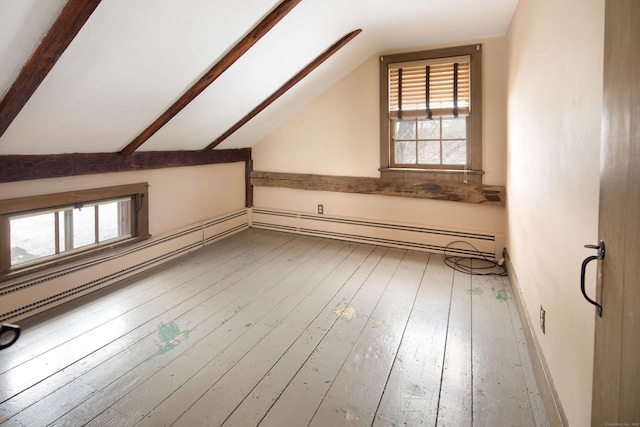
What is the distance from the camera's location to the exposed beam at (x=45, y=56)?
1.80 m

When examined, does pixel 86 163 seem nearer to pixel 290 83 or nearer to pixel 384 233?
pixel 290 83

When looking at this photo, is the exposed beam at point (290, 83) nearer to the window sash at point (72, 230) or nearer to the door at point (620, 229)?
the window sash at point (72, 230)

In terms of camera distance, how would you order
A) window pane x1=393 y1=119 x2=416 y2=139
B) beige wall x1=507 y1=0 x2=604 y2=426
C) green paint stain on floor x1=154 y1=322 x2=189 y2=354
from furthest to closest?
1. window pane x1=393 y1=119 x2=416 y2=139
2. green paint stain on floor x1=154 y1=322 x2=189 y2=354
3. beige wall x1=507 y1=0 x2=604 y2=426

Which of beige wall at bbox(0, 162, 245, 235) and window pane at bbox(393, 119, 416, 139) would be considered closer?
beige wall at bbox(0, 162, 245, 235)

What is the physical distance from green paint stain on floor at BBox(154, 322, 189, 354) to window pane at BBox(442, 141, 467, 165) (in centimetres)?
319

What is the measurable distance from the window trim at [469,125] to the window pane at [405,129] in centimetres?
11

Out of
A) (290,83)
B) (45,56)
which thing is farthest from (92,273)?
(290,83)

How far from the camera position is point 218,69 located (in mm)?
2920

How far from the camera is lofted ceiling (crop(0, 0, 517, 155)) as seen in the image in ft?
6.64

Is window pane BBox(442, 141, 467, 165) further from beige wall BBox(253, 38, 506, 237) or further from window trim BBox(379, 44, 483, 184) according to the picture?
beige wall BBox(253, 38, 506, 237)

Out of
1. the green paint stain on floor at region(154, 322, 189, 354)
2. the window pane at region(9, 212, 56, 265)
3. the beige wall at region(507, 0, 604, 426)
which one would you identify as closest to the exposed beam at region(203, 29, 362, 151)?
the beige wall at region(507, 0, 604, 426)

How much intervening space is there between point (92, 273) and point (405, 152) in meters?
3.44

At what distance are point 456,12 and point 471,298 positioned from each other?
2.42 metres

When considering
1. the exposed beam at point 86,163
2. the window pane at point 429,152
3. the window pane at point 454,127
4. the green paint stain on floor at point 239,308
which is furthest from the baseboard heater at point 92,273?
the window pane at point 454,127
